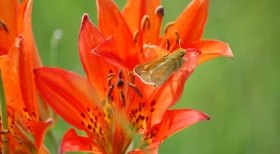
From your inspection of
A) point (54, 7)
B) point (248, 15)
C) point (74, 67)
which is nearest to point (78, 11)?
point (54, 7)

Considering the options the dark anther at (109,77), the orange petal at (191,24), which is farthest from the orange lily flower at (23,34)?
the orange petal at (191,24)

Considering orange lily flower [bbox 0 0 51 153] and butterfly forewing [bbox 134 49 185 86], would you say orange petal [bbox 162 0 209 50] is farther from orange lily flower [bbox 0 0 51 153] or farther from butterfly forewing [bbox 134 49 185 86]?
orange lily flower [bbox 0 0 51 153]

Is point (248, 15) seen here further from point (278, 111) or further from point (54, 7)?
point (54, 7)

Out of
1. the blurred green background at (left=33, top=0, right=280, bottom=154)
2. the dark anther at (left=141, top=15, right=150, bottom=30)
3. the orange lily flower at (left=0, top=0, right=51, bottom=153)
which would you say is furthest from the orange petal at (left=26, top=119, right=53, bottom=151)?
the blurred green background at (left=33, top=0, right=280, bottom=154)

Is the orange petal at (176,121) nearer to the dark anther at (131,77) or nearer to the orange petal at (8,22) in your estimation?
the dark anther at (131,77)

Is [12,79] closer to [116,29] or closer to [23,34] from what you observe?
Answer: [23,34]

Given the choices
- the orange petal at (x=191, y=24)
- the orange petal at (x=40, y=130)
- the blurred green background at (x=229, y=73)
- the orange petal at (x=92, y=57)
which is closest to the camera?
the orange petal at (x=40, y=130)
